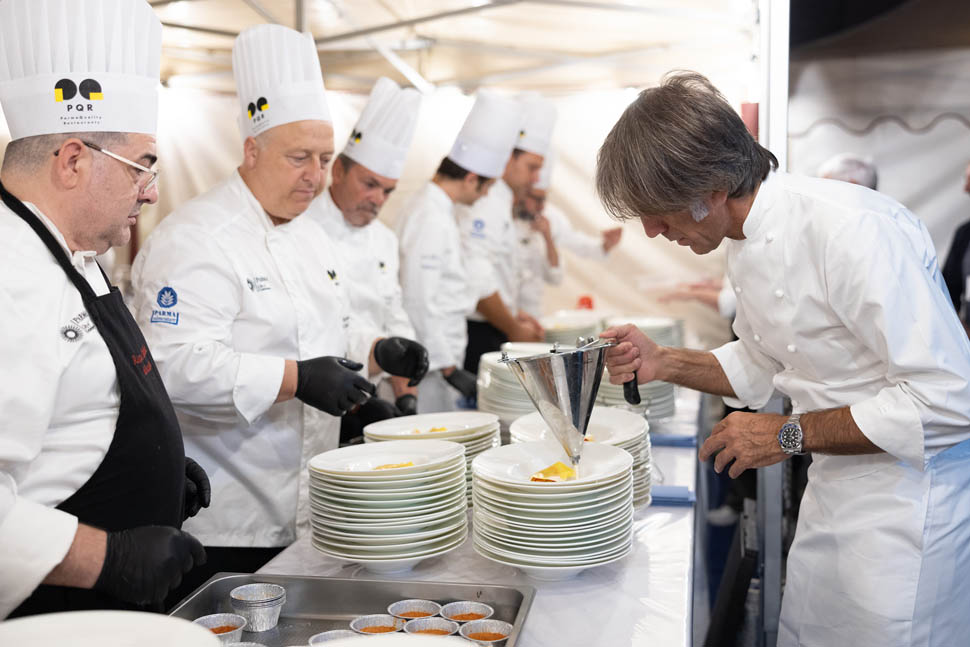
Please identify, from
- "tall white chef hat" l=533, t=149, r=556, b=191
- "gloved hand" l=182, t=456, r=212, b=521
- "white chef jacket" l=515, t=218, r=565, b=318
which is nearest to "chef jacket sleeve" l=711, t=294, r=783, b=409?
"gloved hand" l=182, t=456, r=212, b=521

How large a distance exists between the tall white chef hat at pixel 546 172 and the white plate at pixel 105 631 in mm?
4403

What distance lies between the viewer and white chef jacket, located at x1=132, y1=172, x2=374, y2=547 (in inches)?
74.2

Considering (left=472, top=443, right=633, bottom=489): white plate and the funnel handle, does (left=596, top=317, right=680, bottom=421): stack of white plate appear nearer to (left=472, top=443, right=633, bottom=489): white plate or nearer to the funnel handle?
the funnel handle

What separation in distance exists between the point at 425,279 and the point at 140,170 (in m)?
2.21

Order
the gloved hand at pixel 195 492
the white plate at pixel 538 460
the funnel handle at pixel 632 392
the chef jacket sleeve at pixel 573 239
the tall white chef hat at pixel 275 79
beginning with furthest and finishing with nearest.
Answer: the chef jacket sleeve at pixel 573 239 → the tall white chef hat at pixel 275 79 → the funnel handle at pixel 632 392 → the gloved hand at pixel 195 492 → the white plate at pixel 538 460

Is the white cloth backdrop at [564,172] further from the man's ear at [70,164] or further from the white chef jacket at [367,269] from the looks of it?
the man's ear at [70,164]

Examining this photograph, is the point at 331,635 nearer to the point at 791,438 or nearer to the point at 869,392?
the point at 791,438

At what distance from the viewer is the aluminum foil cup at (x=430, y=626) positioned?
123 cm

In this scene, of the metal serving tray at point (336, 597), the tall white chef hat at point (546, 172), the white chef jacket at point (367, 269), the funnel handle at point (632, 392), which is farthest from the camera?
the tall white chef hat at point (546, 172)

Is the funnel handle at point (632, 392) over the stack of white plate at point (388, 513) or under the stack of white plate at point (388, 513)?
over

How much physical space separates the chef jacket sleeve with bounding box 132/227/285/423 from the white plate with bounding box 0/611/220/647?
898 millimetres

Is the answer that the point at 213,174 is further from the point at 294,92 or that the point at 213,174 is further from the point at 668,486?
the point at 668,486

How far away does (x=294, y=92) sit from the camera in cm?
217

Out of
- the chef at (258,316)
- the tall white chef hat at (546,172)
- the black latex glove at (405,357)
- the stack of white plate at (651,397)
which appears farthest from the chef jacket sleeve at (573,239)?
the chef at (258,316)
